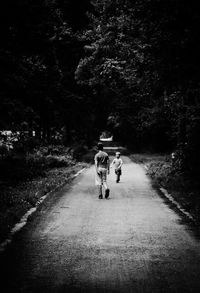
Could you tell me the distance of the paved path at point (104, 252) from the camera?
6082 mm

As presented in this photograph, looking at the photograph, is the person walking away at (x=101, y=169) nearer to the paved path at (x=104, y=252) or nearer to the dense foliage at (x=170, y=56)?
the paved path at (x=104, y=252)

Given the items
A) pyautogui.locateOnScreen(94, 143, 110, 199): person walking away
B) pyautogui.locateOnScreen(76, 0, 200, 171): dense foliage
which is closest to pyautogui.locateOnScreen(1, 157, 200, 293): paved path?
pyautogui.locateOnScreen(94, 143, 110, 199): person walking away

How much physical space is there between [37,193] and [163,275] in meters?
9.58

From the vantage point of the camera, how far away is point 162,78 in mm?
15078

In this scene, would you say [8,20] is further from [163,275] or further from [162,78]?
[163,275]

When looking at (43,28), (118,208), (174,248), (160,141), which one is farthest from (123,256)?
(160,141)

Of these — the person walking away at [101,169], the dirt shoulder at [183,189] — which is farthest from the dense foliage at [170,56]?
the person walking away at [101,169]

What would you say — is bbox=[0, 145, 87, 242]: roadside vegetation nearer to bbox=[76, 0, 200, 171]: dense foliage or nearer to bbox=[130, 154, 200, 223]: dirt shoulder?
bbox=[130, 154, 200, 223]: dirt shoulder

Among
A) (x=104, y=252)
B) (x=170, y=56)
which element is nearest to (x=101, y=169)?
(x=170, y=56)

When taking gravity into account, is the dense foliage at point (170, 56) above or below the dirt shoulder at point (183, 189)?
above

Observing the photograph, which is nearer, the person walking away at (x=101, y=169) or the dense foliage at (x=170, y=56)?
the dense foliage at (x=170, y=56)

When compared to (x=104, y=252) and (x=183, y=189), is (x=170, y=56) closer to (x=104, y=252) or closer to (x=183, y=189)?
(x=183, y=189)

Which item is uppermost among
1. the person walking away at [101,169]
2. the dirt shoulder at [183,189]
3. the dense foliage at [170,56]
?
Answer: the dense foliage at [170,56]

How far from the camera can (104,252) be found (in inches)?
308
